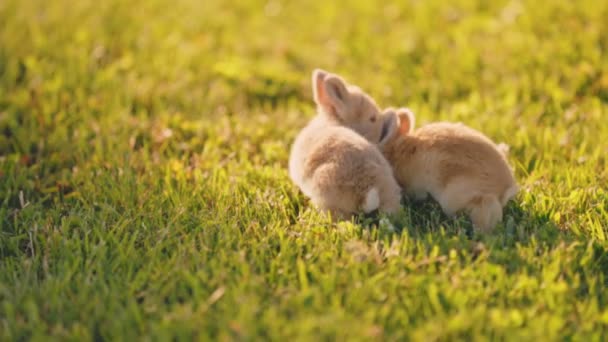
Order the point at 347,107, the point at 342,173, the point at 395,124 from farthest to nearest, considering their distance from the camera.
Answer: the point at 347,107 → the point at 395,124 → the point at 342,173

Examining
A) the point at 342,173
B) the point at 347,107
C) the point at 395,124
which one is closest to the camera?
the point at 342,173

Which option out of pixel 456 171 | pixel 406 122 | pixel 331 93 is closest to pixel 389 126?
pixel 406 122

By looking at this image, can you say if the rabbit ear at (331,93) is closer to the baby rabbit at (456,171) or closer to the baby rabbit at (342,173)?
the baby rabbit at (342,173)

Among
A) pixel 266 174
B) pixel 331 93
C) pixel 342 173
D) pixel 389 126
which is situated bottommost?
pixel 266 174

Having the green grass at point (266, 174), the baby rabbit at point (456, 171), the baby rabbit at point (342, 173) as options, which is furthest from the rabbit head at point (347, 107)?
the green grass at point (266, 174)

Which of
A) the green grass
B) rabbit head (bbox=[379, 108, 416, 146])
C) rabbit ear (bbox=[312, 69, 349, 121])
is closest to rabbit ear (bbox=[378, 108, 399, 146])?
rabbit head (bbox=[379, 108, 416, 146])

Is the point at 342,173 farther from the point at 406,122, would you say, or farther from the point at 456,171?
the point at 406,122

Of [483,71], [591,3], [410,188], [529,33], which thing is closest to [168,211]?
[410,188]
